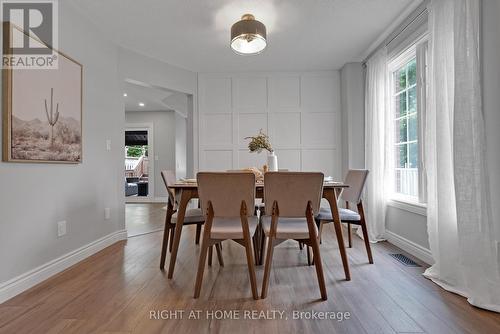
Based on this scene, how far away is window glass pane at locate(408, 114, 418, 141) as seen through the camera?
9.62ft

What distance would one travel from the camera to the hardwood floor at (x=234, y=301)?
5.01ft

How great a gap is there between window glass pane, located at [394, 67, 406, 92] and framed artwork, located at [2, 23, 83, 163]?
346 cm

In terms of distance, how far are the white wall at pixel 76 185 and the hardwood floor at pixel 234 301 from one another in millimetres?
267

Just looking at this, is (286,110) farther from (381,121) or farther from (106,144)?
(106,144)

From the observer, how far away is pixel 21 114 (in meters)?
2.01

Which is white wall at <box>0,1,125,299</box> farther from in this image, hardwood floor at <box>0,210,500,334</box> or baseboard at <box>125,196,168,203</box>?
baseboard at <box>125,196,168,203</box>

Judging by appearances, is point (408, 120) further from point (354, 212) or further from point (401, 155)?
point (354, 212)

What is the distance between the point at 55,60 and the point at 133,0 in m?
0.86

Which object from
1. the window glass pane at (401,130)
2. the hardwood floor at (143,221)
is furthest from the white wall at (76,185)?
the window glass pane at (401,130)

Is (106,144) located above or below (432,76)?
below

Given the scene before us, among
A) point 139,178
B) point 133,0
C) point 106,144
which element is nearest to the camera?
point 133,0

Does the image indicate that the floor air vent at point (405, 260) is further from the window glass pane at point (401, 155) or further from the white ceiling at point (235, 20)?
the white ceiling at point (235, 20)

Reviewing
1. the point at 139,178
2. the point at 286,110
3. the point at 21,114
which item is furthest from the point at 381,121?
the point at 139,178

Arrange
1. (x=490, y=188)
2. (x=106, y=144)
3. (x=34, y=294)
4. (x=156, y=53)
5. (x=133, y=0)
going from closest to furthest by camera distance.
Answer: (x=490, y=188) → (x=34, y=294) → (x=133, y=0) → (x=106, y=144) → (x=156, y=53)
